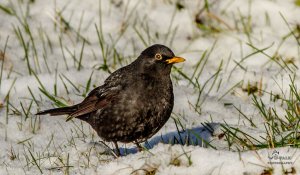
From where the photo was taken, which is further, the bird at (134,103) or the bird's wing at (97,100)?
the bird's wing at (97,100)

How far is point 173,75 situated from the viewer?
8352 mm

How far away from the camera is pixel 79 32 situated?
955 centimetres

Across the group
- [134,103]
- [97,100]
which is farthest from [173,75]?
[134,103]

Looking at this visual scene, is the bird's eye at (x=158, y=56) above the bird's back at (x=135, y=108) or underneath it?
above

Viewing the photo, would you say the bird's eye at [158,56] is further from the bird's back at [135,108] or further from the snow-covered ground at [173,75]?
the snow-covered ground at [173,75]

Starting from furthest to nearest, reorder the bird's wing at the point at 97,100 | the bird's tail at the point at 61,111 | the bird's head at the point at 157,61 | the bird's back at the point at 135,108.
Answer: the bird's tail at the point at 61,111, the bird's head at the point at 157,61, the bird's wing at the point at 97,100, the bird's back at the point at 135,108

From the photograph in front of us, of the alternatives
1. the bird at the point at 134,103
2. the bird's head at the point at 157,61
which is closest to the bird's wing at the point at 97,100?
the bird at the point at 134,103

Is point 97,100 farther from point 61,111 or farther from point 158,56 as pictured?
point 158,56

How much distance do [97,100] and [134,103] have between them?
0.57 meters

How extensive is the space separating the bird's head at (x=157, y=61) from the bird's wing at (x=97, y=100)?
0.35m

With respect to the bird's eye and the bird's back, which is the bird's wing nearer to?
the bird's back

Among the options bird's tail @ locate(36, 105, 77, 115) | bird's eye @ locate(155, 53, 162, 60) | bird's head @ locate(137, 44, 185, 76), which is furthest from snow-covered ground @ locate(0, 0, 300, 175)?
bird's eye @ locate(155, 53, 162, 60)

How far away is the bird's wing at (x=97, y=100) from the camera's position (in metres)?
6.66

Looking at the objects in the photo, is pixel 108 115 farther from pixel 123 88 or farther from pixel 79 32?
pixel 79 32
